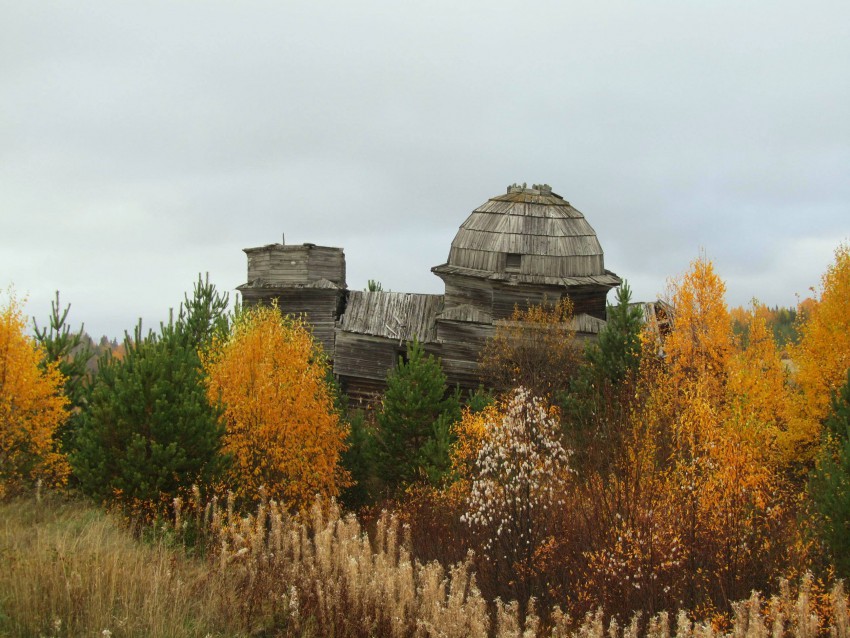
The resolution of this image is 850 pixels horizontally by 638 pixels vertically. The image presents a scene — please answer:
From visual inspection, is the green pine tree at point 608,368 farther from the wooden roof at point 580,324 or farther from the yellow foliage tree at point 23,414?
the yellow foliage tree at point 23,414

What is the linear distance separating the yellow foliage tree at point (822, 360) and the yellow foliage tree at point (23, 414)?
23608 millimetres

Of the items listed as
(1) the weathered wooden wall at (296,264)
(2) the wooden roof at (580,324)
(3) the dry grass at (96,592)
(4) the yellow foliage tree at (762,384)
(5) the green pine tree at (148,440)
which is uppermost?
(1) the weathered wooden wall at (296,264)

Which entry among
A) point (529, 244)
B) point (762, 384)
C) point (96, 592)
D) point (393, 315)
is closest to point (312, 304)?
point (393, 315)

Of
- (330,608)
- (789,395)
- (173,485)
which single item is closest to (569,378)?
(789,395)

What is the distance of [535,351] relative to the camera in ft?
125

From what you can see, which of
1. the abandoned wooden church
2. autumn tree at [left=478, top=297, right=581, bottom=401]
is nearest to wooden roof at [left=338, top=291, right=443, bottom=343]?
the abandoned wooden church

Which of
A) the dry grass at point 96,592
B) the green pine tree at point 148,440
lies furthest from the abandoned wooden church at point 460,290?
the dry grass at point 96,592

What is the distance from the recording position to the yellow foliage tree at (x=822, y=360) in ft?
106

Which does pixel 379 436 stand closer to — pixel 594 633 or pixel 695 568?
pixel 695 568

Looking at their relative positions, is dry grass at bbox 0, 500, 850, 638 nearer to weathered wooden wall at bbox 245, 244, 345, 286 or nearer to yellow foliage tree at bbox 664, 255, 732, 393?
yellow foliage tree at bbox 664, 255, 732, 393

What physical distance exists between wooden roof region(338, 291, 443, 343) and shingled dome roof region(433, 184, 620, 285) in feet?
5.57

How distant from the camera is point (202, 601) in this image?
14539mm

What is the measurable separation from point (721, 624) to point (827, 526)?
10.5 ft

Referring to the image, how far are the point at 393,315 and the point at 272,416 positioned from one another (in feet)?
51.2
